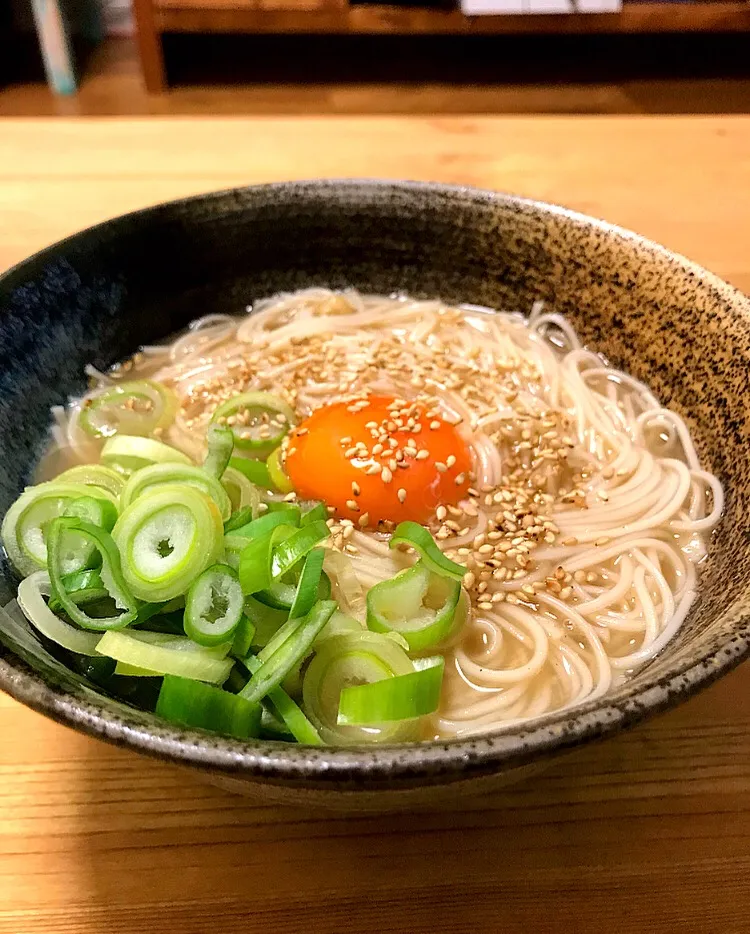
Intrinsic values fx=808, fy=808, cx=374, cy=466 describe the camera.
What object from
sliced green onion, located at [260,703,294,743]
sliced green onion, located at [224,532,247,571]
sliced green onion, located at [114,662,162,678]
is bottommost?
sliced green onion, located at [260,703,294,743]

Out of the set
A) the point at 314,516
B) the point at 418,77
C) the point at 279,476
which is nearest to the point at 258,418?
the point at 279,476

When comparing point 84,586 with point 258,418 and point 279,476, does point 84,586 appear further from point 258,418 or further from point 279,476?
point 258,418

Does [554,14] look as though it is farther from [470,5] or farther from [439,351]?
[439,351]

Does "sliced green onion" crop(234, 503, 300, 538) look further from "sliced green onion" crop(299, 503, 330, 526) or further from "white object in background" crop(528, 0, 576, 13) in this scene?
"white object in background" crop(528, 0, 576, 13)

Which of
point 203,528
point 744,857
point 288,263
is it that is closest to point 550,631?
point 744,857

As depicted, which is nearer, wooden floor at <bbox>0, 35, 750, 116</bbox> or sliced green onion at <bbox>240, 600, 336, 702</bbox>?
sliced green onion at <bbox>240, 600, 336, 702</bbox>

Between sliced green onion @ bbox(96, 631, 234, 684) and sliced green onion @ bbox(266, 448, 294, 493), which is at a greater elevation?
sliced green onion @ bbox(96, 631, 234, 684)

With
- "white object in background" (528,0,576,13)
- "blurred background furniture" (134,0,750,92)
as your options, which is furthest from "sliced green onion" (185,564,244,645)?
"white object in background" (528,0,576,13)
